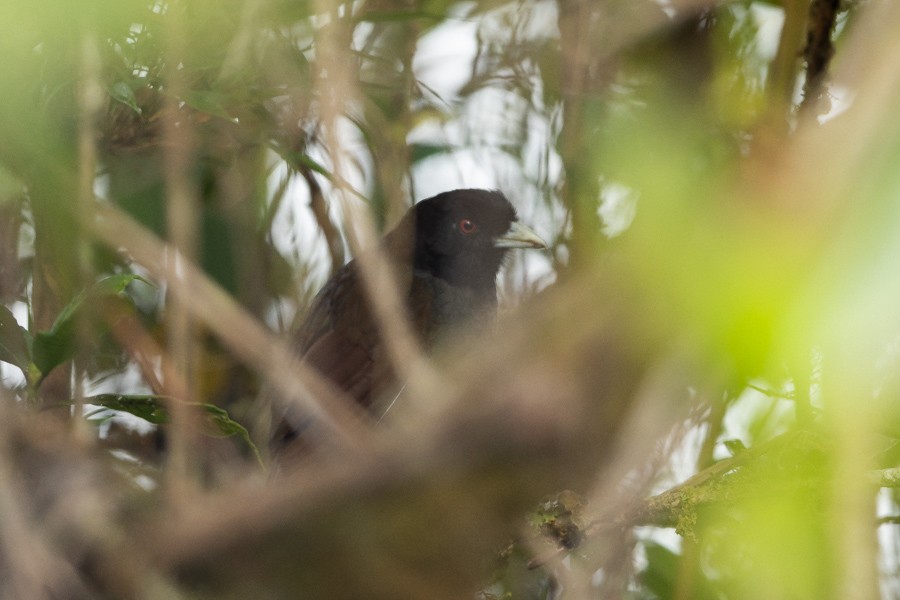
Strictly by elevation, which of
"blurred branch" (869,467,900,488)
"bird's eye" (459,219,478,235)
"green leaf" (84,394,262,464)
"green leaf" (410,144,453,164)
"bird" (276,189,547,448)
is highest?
"green leaf" (410,144,453,164)

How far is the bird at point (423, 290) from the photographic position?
12.0 ft

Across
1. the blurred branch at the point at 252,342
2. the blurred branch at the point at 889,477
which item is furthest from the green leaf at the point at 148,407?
the blurred branch at the point at 889,477

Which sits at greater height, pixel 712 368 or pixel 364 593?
pixel 712 368

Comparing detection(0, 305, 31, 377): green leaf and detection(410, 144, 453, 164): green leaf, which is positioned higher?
detection(410, 144, 453, 164): green leaf

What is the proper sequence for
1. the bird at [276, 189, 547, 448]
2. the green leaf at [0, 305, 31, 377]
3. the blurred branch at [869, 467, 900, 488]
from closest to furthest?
the blurred branch at [869, 467, 900, 488] → the green leaf at [0, 305, 31, 377] → the bird at [276, 189, 547, 448]

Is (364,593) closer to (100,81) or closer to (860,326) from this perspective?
(860,326)

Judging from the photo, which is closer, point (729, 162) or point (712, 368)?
point (712, 368)

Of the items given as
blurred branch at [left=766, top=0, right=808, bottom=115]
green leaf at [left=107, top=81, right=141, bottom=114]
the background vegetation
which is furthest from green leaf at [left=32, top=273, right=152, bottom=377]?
blurred branch at [left=766, top=0, right=808, bottom=115]

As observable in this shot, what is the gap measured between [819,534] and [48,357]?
5.56ft

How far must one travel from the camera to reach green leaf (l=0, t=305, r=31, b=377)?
2088 mm

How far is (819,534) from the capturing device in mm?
2252

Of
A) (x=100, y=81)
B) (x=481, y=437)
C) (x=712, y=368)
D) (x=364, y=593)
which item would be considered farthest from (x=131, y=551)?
(x=100, y=81)

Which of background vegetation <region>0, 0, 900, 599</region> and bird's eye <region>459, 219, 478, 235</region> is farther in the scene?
bird's eye <region>459, 219, 478, 235</region>

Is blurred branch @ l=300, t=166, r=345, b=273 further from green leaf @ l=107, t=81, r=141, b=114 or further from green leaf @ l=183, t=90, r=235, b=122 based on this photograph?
green leaf @ l=107, t=81, r=141, b=114
